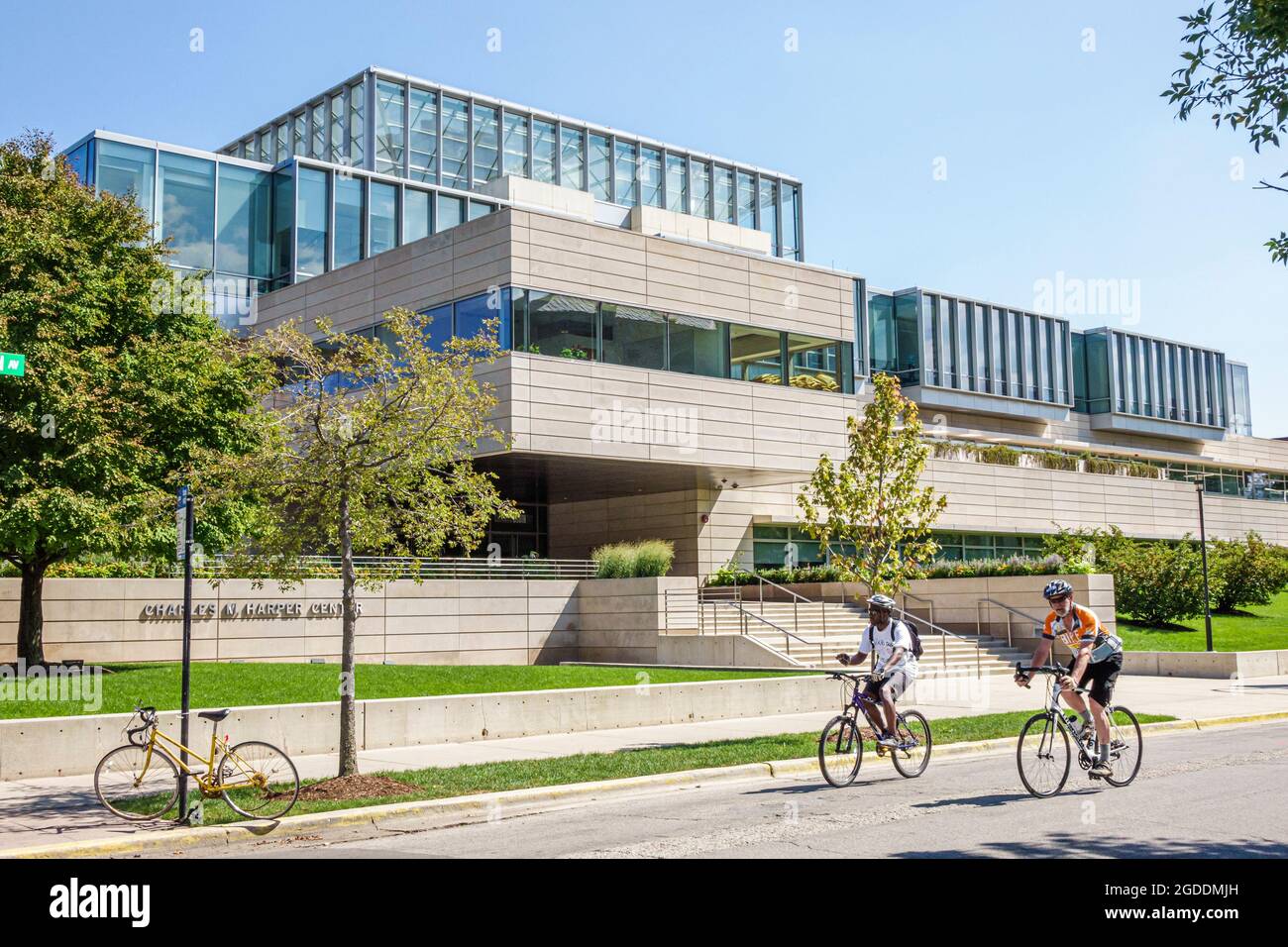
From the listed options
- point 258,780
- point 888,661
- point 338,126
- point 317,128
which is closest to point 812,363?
point 888,661

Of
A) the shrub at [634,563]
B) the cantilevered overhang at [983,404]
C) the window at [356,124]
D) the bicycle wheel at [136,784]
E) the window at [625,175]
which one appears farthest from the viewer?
the window at [625,175]

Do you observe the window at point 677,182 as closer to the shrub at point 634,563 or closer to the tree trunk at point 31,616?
the shrub at point 634,563

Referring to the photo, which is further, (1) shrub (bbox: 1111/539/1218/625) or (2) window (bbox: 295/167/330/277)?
(2) window (bbox: 295/167/330/277)

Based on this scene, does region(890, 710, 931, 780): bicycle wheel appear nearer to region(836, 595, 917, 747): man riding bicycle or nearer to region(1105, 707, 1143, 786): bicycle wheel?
region(836, 595, 917, 747): man riding bicycle

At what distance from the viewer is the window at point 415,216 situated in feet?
154

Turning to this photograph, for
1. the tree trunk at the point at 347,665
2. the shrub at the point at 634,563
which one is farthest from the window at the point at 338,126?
the tree trunk at the point at 347,665

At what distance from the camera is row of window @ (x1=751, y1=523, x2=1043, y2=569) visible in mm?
41062

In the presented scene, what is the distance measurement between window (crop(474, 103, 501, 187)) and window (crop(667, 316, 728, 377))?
26.5 m

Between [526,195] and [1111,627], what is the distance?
29.1 meters

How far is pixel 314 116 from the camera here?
195ft

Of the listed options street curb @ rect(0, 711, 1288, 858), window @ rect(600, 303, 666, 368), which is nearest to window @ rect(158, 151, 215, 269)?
window @ rect(600, 303, 666, 368)

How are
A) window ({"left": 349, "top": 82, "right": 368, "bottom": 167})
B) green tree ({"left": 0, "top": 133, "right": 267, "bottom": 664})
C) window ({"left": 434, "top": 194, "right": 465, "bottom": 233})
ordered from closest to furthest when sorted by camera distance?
1. green tree ({"left": 0, "top": 133, "right": 267, "bottom": 664})
2. window ({"left": 434, "top": 194, "right": 465, "bottom": 233})
3. window ({"left": 349, "top": 82, "right": 368, "bottom": 167})

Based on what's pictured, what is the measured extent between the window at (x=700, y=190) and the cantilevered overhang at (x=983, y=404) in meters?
16.3

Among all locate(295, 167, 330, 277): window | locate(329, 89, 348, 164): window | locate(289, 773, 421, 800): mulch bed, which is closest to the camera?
locate(289, 773, 421, 800): mulch bed
